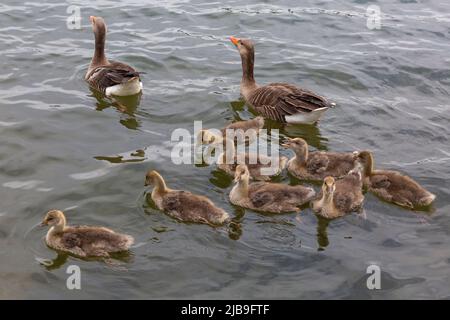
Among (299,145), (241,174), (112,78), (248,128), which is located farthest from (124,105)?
(241,174)

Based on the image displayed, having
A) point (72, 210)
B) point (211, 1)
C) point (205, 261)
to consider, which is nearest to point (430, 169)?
point (205, 261)

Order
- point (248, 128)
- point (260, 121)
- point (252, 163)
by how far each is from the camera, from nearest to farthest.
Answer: point (252, 163) → point (248, 128) → point (260, 121)

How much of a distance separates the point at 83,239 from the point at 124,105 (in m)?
5.31

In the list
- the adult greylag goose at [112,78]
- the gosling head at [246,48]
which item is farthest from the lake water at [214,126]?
the gosling head at [246,48]

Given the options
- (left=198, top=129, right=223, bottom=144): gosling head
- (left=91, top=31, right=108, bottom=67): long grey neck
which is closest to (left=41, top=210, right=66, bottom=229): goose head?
(left=198, top=129, right=223, bottom=144): gosling head

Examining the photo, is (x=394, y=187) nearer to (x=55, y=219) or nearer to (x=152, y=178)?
(x=152, y=178)

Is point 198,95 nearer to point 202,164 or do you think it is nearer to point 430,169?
point 202,164

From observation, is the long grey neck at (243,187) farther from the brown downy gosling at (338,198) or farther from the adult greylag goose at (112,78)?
the adult greylag goose at (112,78)

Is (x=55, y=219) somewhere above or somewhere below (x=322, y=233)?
above

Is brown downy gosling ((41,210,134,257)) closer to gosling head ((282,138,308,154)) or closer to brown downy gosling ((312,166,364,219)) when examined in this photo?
brown downy gosling ((312,166,364,219))

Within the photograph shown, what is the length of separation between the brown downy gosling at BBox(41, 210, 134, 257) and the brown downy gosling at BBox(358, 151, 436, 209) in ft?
13.6

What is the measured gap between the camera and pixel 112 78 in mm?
13477

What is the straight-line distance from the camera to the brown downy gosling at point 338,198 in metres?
9.36

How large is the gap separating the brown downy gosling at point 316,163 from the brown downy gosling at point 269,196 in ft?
2.78
